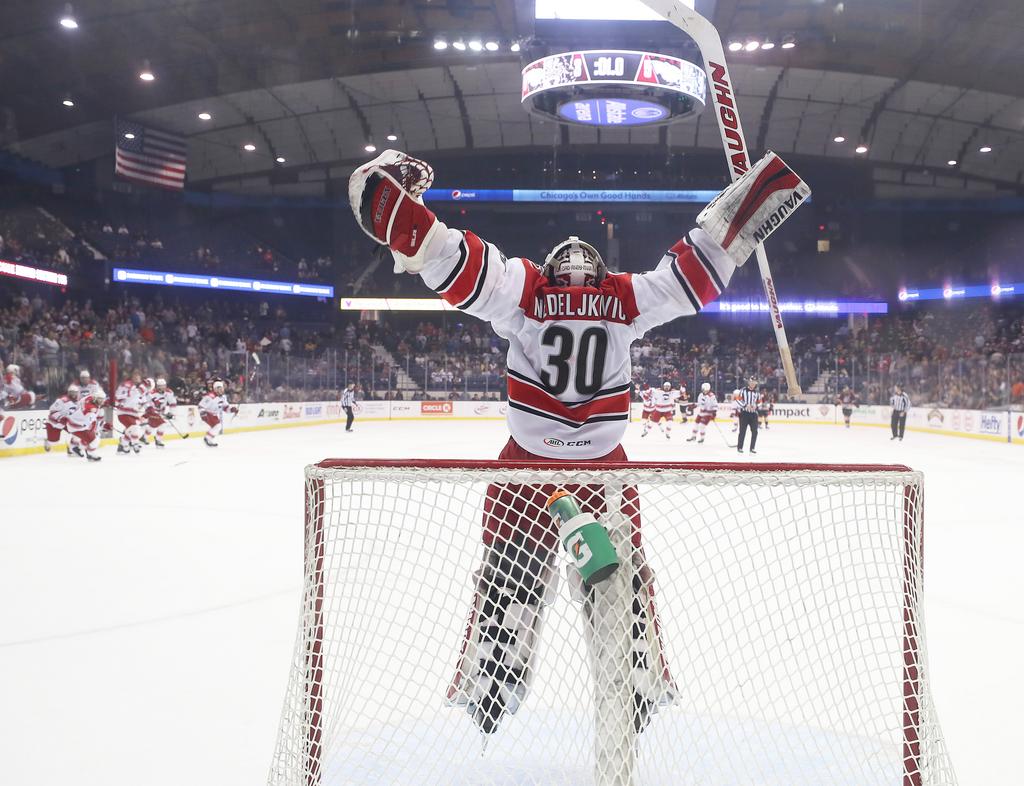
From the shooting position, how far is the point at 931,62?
53.5 feet

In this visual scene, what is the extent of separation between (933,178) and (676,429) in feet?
44.1

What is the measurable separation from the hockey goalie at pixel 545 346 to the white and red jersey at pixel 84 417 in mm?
9128

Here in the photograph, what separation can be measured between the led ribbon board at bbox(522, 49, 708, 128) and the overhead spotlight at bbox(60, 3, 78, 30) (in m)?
7.90

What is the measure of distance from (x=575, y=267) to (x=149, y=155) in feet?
64.9

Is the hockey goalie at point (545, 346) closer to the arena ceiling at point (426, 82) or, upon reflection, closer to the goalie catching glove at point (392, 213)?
the goalie catching glove at point (392, 213)

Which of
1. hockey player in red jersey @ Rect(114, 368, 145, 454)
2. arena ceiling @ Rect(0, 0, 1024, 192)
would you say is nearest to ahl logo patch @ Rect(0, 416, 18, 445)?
hockey player in red jersey @ Rect(114, 368, 145, 454)

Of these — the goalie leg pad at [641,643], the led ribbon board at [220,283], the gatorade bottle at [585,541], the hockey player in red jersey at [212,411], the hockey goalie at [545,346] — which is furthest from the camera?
the led ribbon board at [220,283]

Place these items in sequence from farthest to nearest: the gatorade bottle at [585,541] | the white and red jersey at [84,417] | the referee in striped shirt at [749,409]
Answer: the referee in striped shirt at [749,409], the white and red jersey at [84,417], the gatorade bottle at [585,541]

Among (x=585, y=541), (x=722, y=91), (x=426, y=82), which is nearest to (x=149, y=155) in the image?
(x=426, y=82)

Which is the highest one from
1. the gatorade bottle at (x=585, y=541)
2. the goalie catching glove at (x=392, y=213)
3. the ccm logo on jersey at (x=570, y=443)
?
the goalie catching glove at (x=392, y=213)

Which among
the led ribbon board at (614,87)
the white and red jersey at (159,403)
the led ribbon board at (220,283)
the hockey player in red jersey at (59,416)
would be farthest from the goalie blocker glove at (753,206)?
the led ribbon board at (220,283)

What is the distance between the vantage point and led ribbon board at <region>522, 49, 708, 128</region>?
14125mm

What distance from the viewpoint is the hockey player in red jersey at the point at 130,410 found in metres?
10.5

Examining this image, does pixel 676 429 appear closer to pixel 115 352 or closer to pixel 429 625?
pixel 115 352
